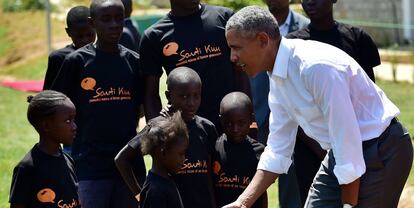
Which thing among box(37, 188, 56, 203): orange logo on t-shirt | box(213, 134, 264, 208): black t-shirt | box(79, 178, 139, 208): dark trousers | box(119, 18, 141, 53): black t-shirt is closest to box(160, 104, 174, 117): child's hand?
box(213, 134, 264, 208): black t-shirt

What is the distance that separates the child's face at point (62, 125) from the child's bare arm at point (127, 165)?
0.44 metres

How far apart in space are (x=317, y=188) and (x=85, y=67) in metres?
1.96

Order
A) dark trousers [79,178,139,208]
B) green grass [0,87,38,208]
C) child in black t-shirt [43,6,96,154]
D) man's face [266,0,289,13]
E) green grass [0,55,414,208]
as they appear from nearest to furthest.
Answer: dark trousers [79,178,139,208] < child in black t-shirt [43,6,96,154] < man's face [266,0,289,13] < green grass [0,55,414,208] < green grass [0,87,38,208]

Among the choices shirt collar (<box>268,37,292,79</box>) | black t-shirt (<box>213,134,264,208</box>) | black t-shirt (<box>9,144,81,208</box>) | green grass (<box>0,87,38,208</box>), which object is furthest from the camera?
green grass (<box>0,87,38,208</box>)

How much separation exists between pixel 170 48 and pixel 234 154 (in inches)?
31.7

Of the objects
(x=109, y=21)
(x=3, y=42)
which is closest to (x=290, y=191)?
(x=109, y=21)

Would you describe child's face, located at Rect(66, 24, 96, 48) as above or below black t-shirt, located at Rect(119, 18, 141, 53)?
above

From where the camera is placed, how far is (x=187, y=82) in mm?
5906

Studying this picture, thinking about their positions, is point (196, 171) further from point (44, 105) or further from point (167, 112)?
point (44, 105)

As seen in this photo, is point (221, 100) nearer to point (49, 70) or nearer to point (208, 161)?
point (208, 161)

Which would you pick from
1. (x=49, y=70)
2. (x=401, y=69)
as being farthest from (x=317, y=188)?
(x=401, y=69)

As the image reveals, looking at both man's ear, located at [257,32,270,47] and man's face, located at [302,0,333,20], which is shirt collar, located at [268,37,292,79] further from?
man's face, located at [302,0,333,20]

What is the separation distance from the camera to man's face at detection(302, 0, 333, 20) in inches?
262

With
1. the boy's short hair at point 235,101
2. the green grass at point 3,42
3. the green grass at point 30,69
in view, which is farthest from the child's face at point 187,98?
the green grass at point 3,42
